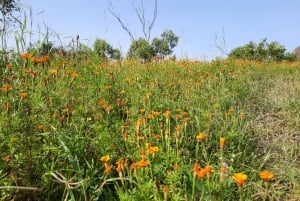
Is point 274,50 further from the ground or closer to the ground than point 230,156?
further from the ground

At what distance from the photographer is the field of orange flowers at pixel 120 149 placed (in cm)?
164

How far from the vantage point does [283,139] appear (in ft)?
9.15

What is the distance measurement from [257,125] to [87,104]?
4.97ft

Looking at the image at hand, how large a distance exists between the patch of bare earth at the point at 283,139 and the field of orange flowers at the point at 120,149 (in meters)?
0.02

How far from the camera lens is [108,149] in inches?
81.3

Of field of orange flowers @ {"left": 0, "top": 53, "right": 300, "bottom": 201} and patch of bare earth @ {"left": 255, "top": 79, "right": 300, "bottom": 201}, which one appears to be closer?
field of orange flowers @ {"left": 0, "top": 53, "right": 300, "bottom": 201}

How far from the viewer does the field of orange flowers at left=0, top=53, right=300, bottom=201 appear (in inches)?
64.7

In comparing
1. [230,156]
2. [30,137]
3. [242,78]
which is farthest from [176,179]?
[242,78]

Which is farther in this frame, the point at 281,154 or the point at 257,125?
the point at 257,125

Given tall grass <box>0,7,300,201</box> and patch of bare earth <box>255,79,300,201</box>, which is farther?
patch of bare earth <box>255,79,300,201</box>

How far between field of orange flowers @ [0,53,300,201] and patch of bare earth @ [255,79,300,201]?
16mm

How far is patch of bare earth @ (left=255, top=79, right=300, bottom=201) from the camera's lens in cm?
215

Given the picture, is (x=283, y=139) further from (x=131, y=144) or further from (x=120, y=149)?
(x=120, y=149)

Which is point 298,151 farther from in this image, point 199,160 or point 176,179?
point 176,179
